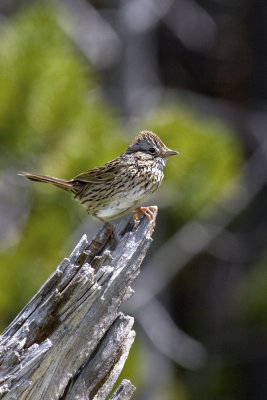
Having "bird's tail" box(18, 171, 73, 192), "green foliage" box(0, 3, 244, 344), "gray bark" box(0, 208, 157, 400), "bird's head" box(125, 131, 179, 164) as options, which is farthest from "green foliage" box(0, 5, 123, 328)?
"gray bark" box(0, 208, 157, 400)

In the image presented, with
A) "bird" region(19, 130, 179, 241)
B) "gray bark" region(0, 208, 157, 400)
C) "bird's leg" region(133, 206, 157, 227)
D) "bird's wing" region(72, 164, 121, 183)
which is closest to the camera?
"gray bark" region(0, 208, 157, 400)

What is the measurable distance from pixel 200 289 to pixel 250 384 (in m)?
1.15

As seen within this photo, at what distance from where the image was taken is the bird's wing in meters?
5.29

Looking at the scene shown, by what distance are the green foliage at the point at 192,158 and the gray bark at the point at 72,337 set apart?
271 cm

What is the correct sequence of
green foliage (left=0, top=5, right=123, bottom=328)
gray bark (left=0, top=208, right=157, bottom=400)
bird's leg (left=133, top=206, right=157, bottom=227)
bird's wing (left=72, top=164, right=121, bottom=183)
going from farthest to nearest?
green foliage (left=0, top=5, right=123, bottom=328), bird's wing (left=72, top=164, right=121, bottom=183), bird's leg (left=133, top=206, right=157, bottom=227), gray bark (left=0, top=208, right=157, bottom=400)

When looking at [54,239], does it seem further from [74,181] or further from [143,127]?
[143,127]

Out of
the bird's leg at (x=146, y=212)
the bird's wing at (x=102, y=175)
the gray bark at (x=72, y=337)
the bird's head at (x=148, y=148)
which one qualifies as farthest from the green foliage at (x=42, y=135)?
the gray bark at (x=72, y=337)

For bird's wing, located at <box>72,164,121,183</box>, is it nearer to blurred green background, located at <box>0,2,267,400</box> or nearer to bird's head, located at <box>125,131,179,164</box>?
bird's head, located at <box>125,131,179,164</box>

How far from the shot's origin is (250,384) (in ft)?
33.5

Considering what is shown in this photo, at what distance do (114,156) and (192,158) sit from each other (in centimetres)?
73

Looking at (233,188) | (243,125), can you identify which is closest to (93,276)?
(233,188)

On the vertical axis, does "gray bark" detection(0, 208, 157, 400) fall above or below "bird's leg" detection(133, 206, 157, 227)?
below

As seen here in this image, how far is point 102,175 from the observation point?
5.30 m

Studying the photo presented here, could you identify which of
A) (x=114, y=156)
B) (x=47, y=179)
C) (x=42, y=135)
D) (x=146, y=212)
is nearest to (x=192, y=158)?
(x=114, y=156)
